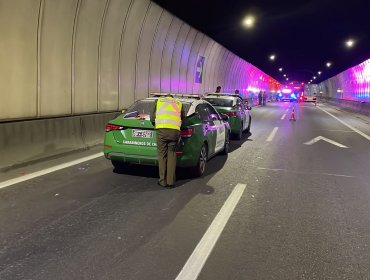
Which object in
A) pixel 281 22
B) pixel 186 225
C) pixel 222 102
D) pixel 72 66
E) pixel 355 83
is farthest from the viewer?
pixel 355 83

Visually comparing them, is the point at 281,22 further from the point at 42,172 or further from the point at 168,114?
the point at 42,172

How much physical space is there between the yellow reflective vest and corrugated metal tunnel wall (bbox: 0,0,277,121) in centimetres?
385

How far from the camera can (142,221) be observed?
5.47 meters

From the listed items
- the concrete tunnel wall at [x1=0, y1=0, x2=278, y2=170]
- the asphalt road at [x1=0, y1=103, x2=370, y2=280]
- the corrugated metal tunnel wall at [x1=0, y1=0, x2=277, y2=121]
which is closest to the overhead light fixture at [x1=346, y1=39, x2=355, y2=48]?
the corrugated metal tunnel wall at [x1=0, y1=0, x2=277, y2=121]

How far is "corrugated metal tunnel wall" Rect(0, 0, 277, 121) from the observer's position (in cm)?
948

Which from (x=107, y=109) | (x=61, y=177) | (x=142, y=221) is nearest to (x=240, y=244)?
(x=142, y=221)

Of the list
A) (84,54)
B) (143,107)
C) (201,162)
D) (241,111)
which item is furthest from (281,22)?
(201,162)

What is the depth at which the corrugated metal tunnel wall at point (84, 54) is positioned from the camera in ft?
31.1

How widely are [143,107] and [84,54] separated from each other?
4.51 meters

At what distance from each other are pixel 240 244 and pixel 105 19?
34.1 feet

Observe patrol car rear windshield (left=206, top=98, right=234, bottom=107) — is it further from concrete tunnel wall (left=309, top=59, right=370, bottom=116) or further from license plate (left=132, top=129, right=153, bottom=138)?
concrete tunnel wall (left=309, top=59, right=370, bottom=116)

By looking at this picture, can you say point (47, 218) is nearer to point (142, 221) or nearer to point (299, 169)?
point (142, 221)

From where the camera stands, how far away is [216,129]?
9641 millimetres

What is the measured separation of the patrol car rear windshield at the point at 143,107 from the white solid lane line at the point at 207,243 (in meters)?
2.62
